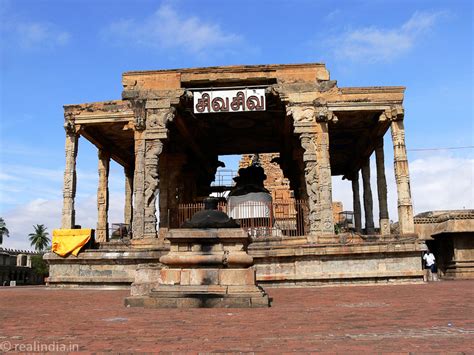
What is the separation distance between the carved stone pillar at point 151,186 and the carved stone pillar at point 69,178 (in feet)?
10.6

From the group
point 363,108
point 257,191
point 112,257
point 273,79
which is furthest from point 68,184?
point 363,108

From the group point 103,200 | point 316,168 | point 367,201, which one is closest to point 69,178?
point 103,200

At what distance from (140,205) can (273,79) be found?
24.5 ft

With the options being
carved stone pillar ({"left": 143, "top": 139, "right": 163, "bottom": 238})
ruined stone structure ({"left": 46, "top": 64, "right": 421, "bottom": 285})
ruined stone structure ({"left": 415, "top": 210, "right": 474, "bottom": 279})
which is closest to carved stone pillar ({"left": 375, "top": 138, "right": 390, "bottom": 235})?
ruined stone structure ({"left": 46, "top": 64, "right": 421, "bottom": 285})

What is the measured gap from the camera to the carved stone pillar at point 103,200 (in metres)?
23.5

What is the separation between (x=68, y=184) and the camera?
746 inches

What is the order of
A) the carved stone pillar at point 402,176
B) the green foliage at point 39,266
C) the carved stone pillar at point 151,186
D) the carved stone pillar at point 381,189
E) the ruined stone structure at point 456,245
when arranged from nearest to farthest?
the carved stone pillar at point 402,176, the carved stone pillar at point 151,186, the ruined stone structure at point 456,245, the carved stone pillar at point 381,189, the green foliage at point 39,266

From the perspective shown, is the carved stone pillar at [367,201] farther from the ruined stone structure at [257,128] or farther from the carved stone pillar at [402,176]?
the carved stone pillar at [402,176]

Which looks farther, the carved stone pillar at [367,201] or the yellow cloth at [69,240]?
the carved stone pillar at [367,201]

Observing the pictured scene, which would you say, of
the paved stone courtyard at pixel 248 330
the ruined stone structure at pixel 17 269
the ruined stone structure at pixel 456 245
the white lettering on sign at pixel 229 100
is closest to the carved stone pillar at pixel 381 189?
the ruined stone structure at pixel 456 245

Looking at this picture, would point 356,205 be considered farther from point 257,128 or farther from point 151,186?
point 151,186

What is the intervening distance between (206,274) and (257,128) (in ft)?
60.2

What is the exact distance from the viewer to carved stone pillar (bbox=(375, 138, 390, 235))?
75.1 ft

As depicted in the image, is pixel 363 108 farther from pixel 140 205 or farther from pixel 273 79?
pixel 140 205
